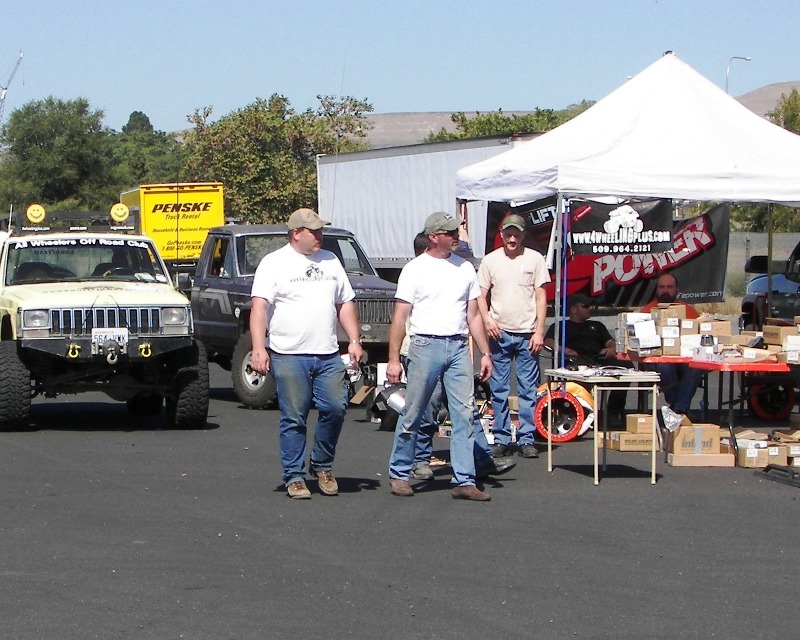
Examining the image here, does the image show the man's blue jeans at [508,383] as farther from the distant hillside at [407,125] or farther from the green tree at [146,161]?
the distant hillside at [407,125]

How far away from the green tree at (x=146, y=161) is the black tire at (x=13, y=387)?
51.4m

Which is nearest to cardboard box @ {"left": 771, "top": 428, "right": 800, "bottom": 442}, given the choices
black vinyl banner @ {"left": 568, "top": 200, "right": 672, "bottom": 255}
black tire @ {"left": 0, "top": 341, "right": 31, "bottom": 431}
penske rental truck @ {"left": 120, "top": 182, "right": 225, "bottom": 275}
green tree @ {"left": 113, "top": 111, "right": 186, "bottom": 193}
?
black vinyl banner @ {"left": 568, "top": 200, "right": 672, "bottom": 255}

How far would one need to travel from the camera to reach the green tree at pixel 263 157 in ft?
145

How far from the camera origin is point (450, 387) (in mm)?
8914

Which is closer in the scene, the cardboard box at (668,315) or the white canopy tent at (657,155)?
the cardboard box at (668,315)

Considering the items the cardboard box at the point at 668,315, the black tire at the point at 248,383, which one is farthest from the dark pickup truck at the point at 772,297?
the black tire at the point at 248,383

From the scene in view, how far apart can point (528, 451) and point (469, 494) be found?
82.0 inches

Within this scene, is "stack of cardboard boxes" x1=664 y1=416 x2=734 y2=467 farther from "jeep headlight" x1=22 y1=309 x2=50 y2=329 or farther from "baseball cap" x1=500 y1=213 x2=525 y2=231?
"jeep headlight" x1=22 y1=309 x2=50 y2=329

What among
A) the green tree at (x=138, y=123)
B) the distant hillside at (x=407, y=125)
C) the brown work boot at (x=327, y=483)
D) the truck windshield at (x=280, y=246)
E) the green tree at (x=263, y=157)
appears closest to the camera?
the brown work boot at (x=327, y=483)

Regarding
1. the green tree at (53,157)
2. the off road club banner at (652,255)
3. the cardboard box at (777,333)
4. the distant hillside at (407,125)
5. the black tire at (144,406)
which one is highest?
the distant hillside at (407,125)

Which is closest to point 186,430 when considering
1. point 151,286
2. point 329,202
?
point 151,286

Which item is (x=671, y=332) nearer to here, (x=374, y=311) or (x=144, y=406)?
(x=374, y=311)

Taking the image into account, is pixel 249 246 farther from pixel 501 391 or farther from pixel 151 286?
pixel 501 391

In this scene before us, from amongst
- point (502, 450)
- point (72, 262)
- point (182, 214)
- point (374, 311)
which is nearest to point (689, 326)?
point (502, 450)
